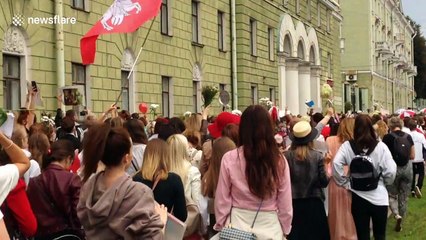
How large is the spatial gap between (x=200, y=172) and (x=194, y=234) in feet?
2.33

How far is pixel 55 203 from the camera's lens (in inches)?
238

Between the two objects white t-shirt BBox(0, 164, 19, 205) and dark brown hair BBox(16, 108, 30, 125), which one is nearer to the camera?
white t-shirt BBox(0, 164, 19, 205)

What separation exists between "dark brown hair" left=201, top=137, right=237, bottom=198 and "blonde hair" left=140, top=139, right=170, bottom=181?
767mm

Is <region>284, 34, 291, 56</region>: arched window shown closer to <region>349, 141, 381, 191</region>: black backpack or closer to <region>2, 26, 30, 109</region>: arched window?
<region>2, 26, 30, 109</region>: arched window

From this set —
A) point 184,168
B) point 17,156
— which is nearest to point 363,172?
point 184,168

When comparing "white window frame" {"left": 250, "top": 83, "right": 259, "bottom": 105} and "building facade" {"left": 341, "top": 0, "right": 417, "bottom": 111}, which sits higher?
"building facade" {"left": 341, "top": 0, "right": 417, "bottom": 111}

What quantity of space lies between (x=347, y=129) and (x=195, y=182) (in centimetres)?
281

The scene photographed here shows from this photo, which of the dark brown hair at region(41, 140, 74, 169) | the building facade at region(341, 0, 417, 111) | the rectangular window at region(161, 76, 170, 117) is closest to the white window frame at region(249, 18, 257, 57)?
the rectangular window at region(161, 76, 170, 117)

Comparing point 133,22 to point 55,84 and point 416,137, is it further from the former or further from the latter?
Answer: point 416,137

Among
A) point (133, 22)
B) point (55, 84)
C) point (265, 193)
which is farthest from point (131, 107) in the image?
point (265, 193)

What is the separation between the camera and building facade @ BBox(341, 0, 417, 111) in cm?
7112

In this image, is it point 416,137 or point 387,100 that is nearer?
point 416,137

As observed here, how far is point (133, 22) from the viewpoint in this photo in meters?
13.5

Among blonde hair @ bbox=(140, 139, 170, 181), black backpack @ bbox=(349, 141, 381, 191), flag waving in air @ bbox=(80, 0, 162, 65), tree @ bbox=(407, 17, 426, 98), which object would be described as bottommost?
black backpack @ bbox=(349, 141, 381, 191)
